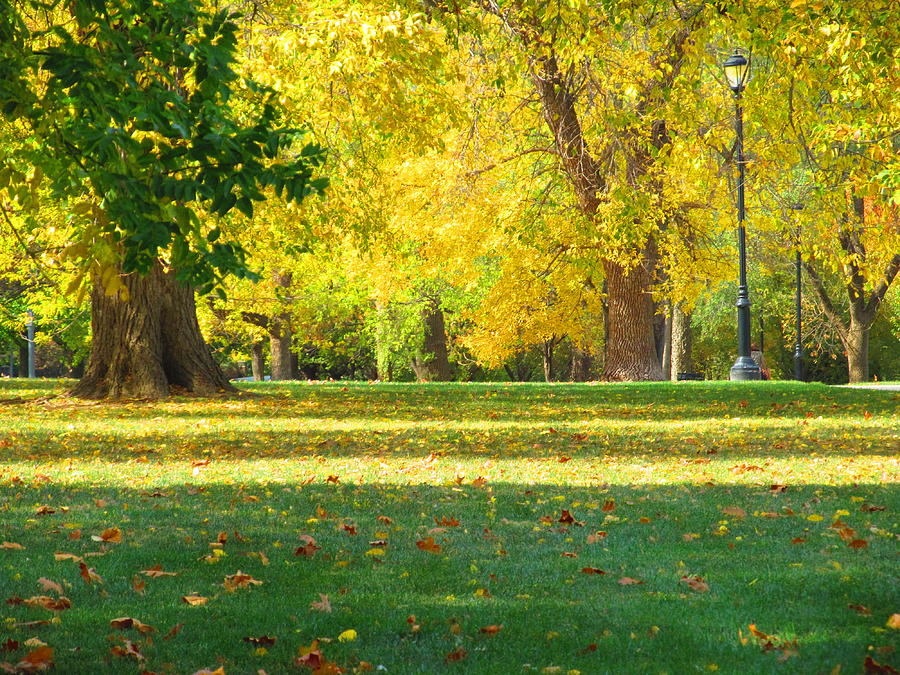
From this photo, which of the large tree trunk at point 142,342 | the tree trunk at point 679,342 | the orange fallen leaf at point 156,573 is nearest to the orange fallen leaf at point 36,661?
the orange fallen leaf at point 156,573

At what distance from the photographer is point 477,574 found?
5598 millimetres

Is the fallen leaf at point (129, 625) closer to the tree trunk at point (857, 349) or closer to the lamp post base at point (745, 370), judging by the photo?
the lamp post base at point (745, 370)

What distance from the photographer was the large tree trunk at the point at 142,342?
17.3 m

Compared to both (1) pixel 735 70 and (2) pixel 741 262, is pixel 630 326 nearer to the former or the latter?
(2) pixel 741 262

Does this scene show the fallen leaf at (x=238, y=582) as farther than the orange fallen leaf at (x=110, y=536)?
No

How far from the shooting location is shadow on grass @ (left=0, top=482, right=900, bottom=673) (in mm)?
4328

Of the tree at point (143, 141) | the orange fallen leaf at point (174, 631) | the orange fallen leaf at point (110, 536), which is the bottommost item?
the orange fallen leaf at point (174, 631)

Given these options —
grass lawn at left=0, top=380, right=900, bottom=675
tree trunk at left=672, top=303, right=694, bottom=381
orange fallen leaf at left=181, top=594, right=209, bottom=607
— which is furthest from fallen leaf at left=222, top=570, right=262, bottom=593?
tree trunk at left=672, top=303, right=694, bottom=381

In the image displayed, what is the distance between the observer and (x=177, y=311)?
706 inches

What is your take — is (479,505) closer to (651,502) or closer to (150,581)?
(651,502)

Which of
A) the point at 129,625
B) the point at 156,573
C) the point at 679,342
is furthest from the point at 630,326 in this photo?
the point at 129,625

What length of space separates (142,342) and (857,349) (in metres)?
28.1

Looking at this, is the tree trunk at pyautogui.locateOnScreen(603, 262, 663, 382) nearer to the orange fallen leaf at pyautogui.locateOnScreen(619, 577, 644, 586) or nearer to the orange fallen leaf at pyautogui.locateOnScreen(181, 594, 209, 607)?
the orange fallen leaf at pyautogui.locateOnScreen(619, 577, 644, 586)

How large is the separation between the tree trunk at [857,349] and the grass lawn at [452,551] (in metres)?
25.8
